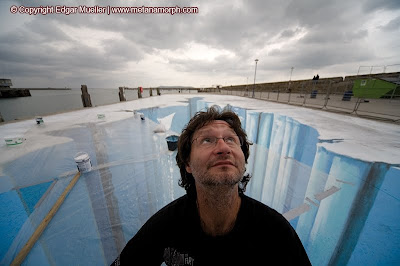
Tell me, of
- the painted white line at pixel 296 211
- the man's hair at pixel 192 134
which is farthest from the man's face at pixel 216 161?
the painted white line at pixel 296 211

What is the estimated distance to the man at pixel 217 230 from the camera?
A: 46.5 inches

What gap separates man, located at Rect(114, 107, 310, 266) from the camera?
1182 millimetres

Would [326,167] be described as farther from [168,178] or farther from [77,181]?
[77,181]

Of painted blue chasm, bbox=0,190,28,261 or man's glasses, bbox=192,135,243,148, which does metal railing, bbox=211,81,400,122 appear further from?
painted blue chasm, bbox=0,190,28,261

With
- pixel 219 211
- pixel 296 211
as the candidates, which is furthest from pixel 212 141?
pixel 296 211

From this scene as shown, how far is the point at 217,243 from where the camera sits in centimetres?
123

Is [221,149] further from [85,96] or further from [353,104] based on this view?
[85,96]

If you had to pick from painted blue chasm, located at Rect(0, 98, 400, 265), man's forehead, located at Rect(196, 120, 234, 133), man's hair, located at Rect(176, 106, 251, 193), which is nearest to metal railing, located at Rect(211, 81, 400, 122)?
painted blue chasm, located at Rect(0, 98, 400, 265)

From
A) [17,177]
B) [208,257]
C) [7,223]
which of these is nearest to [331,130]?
[208,257]

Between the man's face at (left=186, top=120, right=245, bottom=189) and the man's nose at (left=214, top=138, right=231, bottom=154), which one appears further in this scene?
the man's nose at (left=214, top=138, right=231, bottom=154)

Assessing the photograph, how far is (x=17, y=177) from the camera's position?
9.61ft

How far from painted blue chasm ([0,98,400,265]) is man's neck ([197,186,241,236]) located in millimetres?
1660

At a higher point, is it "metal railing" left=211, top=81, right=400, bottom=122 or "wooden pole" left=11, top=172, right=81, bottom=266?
"metal railing" left=211, top=81, right=400, bottom=122

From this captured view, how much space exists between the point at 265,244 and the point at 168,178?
280cm
